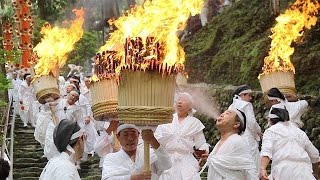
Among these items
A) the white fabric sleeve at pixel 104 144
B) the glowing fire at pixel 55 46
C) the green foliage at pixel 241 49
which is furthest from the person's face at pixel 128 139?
the green foliage at pixel 241 49

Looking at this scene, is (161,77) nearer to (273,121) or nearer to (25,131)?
(273,121)

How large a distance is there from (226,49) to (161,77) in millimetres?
17350

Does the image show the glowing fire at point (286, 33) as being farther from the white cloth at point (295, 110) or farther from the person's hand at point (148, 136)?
the person's hand at point (148, 136)

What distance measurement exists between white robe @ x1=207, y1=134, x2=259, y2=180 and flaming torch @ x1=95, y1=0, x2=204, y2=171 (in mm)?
1296

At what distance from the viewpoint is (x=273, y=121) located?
897cm

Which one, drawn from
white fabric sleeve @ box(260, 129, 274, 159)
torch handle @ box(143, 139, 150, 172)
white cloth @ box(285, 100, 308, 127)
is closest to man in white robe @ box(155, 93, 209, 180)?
white fabric sleeve @ box(260, 129, 274, 159)

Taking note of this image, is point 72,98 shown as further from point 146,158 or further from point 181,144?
point 146,158

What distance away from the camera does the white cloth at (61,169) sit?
18.7ft

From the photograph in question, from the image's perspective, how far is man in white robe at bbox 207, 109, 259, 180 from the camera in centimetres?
725

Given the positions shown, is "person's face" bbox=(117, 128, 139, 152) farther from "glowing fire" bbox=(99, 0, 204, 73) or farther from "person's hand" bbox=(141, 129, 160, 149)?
"glowing fire" bbox=(99, 0, 204, 73)

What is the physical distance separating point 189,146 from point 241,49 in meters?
12.8

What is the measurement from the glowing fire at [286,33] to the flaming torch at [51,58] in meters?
3.70

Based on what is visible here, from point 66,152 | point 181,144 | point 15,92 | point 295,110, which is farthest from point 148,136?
point 15,92

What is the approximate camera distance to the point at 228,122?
24.5 feet
